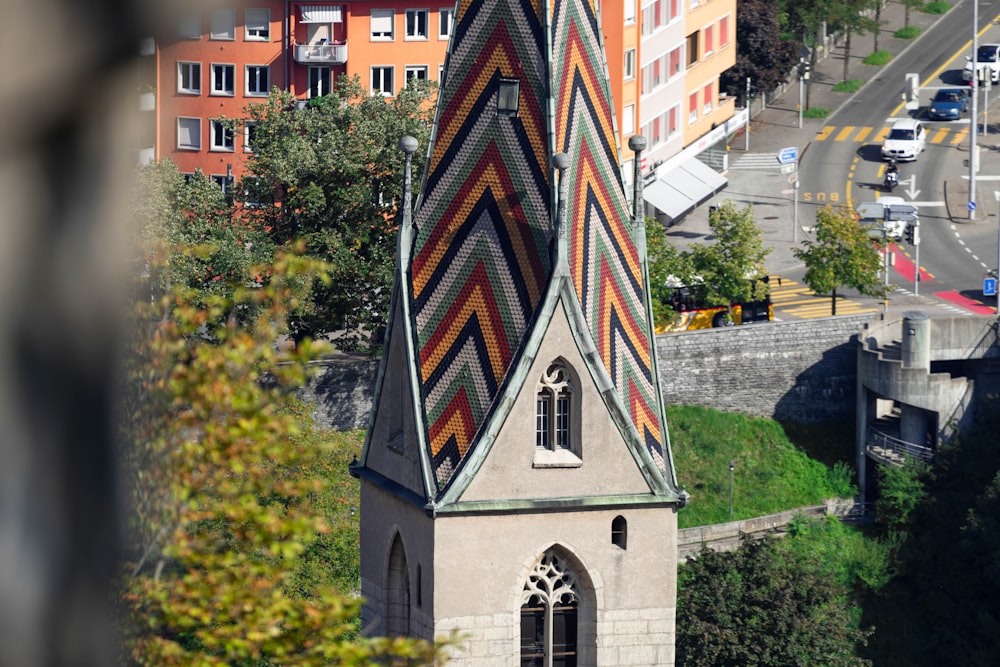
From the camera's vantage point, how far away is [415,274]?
39.9m

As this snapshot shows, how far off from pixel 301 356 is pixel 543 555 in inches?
548

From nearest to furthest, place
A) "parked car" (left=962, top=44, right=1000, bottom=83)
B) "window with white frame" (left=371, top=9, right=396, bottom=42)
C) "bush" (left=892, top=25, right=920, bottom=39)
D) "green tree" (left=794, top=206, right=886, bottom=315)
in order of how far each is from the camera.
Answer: "green tree" (left=794, top=206, right=886, bottom=315), "window with white frame" (left=371, top=9, right=396, bottom=42), "parked car" (left=962, top=44, right=1000, bottom=83), "bush" (left=892, top=25, right=920, bottom=39)

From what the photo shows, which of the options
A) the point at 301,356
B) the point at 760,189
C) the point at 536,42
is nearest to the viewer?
the point at 301,356

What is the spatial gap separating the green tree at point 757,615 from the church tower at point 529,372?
33.3m

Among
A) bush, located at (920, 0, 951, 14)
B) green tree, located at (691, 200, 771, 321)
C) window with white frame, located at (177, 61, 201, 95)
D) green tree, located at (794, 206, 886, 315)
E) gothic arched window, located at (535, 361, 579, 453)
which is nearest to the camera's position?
gothic arched window, located at (535, 361, 579, 453)

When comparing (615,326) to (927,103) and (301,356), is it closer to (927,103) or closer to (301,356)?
(301,356)

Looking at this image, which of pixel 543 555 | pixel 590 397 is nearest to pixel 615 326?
pixel 590 397

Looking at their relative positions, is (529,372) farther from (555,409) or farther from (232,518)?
(232,518)

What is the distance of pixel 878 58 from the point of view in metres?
148

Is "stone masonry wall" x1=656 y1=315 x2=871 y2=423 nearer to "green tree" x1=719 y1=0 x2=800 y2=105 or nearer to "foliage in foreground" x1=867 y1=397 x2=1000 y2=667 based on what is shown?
"foliage in foreground" x1=867 y1=397 x2=1000 y2=667

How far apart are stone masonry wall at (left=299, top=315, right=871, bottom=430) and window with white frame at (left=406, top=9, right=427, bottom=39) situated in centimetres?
2020

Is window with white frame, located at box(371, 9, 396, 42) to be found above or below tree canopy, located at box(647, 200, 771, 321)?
above

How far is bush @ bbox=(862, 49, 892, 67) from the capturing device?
486ft

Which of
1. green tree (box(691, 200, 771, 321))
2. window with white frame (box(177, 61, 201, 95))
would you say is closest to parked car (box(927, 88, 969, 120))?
green tree (box(691, 200, 771, 321))
